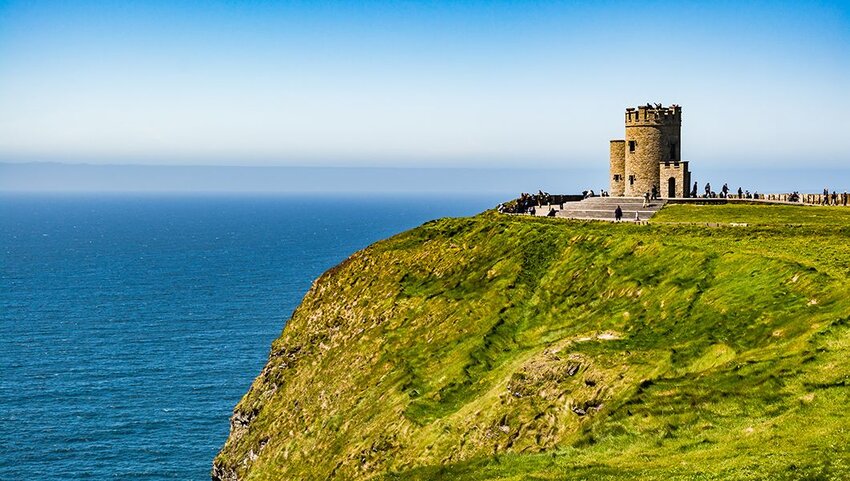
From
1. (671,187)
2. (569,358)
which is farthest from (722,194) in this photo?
(569,358)

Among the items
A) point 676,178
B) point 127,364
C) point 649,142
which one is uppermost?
point 649,142

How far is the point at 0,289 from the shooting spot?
135 m

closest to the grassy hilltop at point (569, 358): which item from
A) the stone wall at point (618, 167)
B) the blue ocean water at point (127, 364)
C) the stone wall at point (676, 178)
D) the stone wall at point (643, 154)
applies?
the stone wall at point (676, 178)

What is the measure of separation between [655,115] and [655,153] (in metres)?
3.51

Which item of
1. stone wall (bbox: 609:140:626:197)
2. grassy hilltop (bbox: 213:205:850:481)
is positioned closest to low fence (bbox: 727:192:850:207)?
stone wall (bbox: 609:140:626:197)

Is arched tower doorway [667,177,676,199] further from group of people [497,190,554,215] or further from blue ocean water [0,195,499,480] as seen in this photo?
blue ocean water [0,195,499,480]

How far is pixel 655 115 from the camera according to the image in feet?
260

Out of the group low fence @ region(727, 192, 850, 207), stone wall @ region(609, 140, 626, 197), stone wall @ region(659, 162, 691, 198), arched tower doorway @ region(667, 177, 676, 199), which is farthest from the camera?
stone wall @ region(609, 140, 626, 197)

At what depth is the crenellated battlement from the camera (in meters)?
79.2

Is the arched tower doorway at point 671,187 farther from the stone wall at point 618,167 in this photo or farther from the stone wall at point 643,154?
the stone wall at point 618,167

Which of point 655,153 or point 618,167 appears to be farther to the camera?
point 618,167

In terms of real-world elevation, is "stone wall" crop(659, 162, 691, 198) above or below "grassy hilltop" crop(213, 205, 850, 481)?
above

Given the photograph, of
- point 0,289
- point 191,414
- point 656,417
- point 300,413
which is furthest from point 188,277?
point 656,417

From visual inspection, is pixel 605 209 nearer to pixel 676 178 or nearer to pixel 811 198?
pixel 676 178
